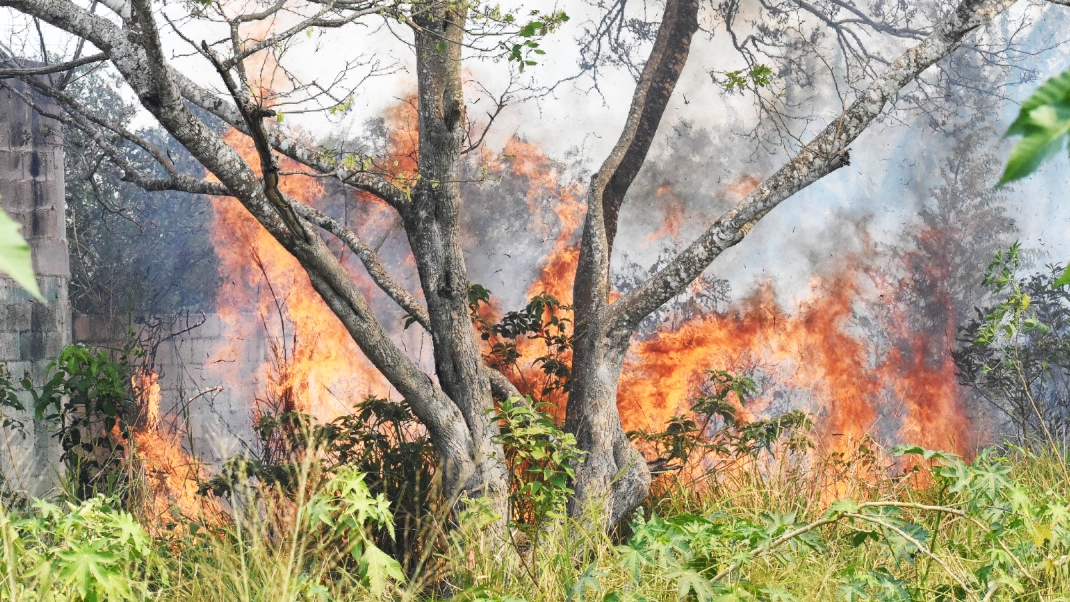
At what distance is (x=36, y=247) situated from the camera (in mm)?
4160

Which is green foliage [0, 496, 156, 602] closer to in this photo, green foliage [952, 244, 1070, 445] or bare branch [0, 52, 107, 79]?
bare branch [0, 52, 107, 79]

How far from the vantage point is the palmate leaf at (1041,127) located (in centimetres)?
35

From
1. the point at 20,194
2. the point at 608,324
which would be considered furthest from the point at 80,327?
the point at 608,324

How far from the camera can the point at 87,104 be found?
436 cm

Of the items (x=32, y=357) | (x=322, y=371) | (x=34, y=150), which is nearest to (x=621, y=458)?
(x=322, y=371)

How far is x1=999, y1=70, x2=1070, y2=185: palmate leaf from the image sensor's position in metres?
0.35

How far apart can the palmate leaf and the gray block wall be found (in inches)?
173

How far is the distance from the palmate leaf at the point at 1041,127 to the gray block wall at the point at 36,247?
440 cm

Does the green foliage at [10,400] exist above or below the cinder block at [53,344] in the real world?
below

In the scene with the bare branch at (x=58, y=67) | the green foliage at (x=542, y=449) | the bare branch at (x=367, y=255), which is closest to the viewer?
the green foliage at (x=542, y=449)

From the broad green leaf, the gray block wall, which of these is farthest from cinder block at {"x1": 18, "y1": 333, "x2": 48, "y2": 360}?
the broad green leaf

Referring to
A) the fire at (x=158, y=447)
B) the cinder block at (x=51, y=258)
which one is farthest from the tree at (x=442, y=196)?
the fire at (x=158, y=447)

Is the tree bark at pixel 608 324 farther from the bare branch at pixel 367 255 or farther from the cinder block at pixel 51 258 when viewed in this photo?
the cinder block at pixel 51 258

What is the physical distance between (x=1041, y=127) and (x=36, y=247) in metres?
4.54
